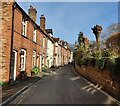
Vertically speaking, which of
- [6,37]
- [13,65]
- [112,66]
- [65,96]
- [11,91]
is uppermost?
[6,37]

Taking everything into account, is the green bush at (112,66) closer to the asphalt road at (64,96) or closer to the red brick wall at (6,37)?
the asphalt road at (64,96)

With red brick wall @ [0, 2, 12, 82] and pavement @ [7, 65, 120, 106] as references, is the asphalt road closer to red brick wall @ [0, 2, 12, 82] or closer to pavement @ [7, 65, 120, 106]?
pavement @ [7, 65, 120, 106]

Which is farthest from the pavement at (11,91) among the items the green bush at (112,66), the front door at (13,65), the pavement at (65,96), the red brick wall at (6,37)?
the green bush at (112,66)

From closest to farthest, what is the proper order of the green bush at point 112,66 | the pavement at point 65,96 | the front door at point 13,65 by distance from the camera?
the pavement at point 65,96, the green bush at point 112,66, the front door at point 13,65

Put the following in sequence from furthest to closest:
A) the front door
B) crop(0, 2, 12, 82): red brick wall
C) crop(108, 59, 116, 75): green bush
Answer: the front door
crop(0, 2, 12, 82): red brick wall
crop(108, 59, 116, 75): green bush

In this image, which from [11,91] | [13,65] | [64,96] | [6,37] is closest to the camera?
[64,96]

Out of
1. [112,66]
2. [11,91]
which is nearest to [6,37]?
[11,91]

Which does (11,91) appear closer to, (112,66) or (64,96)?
(64,96)

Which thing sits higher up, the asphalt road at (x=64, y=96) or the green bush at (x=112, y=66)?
the green bush at (x=112, y=66)

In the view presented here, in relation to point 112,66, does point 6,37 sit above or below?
above

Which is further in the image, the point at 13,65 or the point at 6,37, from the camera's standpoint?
the point at 13,65

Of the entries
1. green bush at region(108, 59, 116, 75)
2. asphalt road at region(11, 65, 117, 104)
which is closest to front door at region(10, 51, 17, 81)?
asphalt road at region(11, 65, 117, 104)

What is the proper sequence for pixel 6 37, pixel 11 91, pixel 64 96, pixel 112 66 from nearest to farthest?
pixel 64 96
pixel 112 66
pixel 11 91
pixel 6 37

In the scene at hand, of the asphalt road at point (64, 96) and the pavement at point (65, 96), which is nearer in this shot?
the pavement at point (65, 96)
